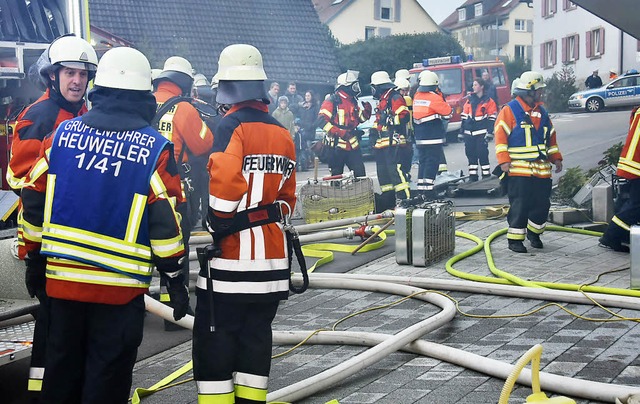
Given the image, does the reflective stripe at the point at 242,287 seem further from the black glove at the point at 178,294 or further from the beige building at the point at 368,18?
the beige building at the point at 368,18

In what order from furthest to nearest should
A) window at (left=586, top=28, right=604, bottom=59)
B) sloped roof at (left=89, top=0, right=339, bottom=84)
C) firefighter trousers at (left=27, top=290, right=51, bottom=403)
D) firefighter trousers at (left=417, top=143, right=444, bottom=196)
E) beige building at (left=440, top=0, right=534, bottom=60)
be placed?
beige building at (left=440, top=0, right=534, bottom=60)
window at (left=586, top=28, right=604, bottom=59)
sloped roof at (left=89, top=0, right=339, bottom=84)
firefighter trousers at (left=417, top=143, right=444, bottom=196)
firefighter trousers at (left=27, top=290, right=51, bottom=403)

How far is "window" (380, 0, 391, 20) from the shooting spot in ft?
154

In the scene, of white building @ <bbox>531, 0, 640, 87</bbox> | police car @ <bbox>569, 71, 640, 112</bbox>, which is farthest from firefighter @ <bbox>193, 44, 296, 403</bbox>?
white building @ <bbox>531, 0, 640, 87</bbox>

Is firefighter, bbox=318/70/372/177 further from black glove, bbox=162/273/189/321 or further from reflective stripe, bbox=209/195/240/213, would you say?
black glove, bbox=162/273/189/321

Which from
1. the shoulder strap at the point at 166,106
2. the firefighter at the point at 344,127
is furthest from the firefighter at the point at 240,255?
the firefighter at the point at 344,127

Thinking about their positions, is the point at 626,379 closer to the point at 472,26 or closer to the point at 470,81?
the point at 470,81

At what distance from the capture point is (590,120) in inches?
1085

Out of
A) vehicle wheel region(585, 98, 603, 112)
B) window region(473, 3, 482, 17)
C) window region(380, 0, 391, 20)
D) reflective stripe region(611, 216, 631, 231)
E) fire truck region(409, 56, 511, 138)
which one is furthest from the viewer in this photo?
window region(473, 3, 482, 17)

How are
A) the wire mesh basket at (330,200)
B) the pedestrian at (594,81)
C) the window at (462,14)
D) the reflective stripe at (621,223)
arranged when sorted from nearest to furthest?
1. the reflective stripe at (621,223)
2. the wire mesh basket at (330,200)
3. the pedestrian at (594,81)
4. the window at (462,14)

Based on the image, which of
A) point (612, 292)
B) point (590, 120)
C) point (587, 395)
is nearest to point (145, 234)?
point (587, 395)

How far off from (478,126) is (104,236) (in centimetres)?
1293

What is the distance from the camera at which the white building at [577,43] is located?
3703cm

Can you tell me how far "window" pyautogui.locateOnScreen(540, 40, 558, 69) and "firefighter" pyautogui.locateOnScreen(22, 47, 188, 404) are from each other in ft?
136

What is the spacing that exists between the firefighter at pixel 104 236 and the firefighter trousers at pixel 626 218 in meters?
5.88
